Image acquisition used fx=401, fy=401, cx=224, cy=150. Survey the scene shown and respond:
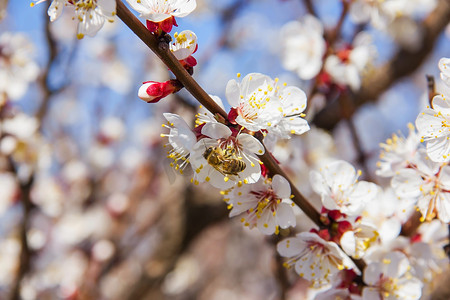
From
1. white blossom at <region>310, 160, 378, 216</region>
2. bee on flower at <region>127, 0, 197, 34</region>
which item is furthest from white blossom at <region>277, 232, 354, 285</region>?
bee on flower at <region>127, 0, 197, 34</region>

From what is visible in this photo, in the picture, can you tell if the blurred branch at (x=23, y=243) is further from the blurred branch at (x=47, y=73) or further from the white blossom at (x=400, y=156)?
the white blossom at (x=400, y=156)

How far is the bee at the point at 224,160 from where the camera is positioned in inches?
38.6

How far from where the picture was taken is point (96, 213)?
12.8 ft

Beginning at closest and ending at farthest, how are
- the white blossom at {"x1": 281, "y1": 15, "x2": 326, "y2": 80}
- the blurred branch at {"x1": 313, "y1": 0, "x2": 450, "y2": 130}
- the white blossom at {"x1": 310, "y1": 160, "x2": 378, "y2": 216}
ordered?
1. the white blossom at {"x1": 310, "y1": 160, "x2": 378, "y2": 216}
2. the white blossom at {"x1": 281, "y1": 15, "x2": 326, "y2": 80}
3. the blurred branch at {"x1": 313, "y1": 0, "x2": 450, "y2": 130}

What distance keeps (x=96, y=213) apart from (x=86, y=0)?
3200 millimetres

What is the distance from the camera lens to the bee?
980 millimetres

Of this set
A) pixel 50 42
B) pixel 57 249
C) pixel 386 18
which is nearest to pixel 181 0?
pixel 50 42

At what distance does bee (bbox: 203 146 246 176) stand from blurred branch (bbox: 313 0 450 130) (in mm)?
1933

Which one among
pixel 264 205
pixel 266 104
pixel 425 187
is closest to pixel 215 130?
pixel 266 104

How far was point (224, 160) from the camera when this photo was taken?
3.22 feet

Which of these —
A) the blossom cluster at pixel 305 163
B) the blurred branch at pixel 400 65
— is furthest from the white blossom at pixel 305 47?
the blurred branch at pixel 400 65

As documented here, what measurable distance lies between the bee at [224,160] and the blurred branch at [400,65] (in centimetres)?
193

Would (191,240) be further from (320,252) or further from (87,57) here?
(87,57)

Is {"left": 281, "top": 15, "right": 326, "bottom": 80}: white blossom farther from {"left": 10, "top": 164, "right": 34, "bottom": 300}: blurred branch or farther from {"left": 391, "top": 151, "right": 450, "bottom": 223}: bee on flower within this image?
{"left": 10, "top": 164, "right": 34, "bottom": 300}: blurred branch
